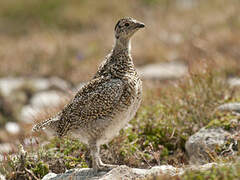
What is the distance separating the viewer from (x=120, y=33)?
5.63 m

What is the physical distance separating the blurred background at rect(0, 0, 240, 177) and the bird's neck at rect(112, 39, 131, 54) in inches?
70.6

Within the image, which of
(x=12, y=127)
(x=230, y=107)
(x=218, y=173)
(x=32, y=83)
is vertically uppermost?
(x=32, y=83)

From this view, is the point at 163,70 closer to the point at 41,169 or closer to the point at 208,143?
the point at 208,143

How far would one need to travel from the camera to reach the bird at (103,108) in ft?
16.8

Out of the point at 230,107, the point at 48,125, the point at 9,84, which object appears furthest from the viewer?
the point at 9,84

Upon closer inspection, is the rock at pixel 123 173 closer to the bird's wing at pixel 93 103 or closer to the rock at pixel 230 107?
the bird's wing at pixel 93 103

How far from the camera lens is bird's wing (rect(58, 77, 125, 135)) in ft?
16.8

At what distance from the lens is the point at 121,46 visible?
18.5 feet

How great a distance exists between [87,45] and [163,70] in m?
4.42

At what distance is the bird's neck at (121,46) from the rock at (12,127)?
15.6 feet

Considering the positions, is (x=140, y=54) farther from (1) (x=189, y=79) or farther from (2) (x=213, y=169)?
(2) (x=213, y=169)

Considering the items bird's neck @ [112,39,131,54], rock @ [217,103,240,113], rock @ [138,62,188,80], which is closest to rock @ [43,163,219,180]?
bird's neck @ [112,39,131,54]

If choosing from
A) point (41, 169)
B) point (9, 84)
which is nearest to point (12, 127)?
point (9, 84)

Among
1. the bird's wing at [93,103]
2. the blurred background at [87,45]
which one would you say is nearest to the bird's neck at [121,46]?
the bird's wing at [93,103]
